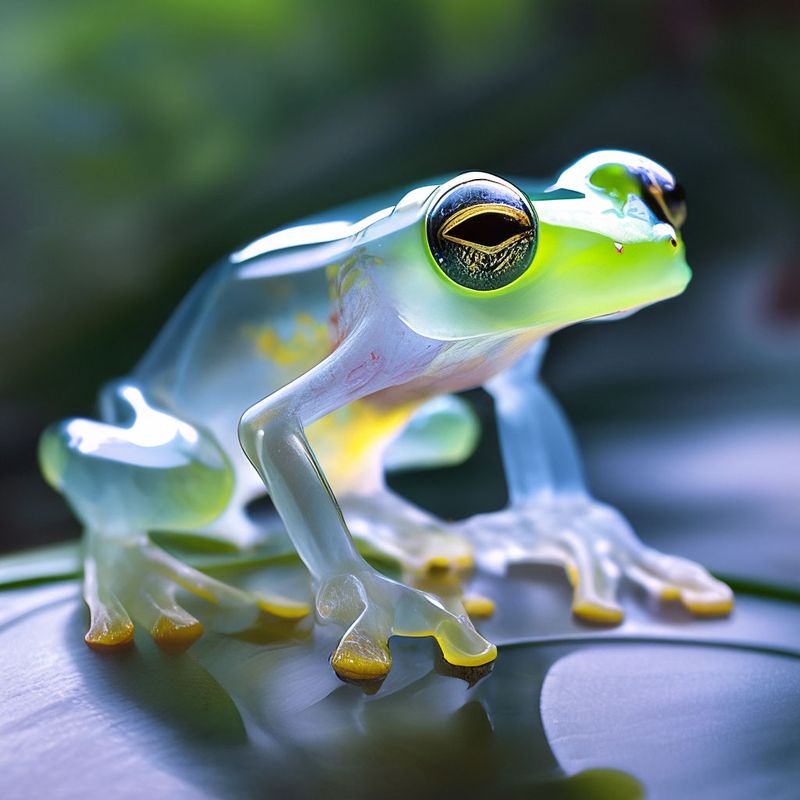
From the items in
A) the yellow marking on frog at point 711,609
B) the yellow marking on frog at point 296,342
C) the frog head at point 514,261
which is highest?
the frog head at point 514,261

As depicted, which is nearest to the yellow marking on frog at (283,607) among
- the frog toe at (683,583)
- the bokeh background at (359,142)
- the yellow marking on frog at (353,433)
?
the yellow marking on frog at (353,433)

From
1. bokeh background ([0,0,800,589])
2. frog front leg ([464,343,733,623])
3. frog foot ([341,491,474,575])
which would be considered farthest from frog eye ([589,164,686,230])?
bokeh background ([0,0,800,589])

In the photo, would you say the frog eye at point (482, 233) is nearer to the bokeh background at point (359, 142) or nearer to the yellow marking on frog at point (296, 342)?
the yellow marking on frog at point (296, 342)

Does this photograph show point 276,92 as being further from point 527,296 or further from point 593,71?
point 527,296

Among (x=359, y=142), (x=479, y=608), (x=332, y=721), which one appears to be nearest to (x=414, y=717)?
(x=332, y=721)

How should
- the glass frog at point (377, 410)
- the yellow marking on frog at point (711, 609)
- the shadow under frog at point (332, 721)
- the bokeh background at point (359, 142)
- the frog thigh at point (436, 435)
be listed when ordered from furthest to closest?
1. the bokeh background at point (359, 142)
2. the frog thigh at point (436, 435)
3. the yellow marking on frog at point (711, 609)
4. the glass frog at point (377, 410)
5. the shadow under frog at point (332, 721)

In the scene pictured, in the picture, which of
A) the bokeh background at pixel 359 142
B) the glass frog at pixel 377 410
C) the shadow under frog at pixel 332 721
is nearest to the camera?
the shadow under frog at pixel 332 721

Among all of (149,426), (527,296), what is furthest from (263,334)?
(527,296)

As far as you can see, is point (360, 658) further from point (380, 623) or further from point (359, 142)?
point (359, 142)
